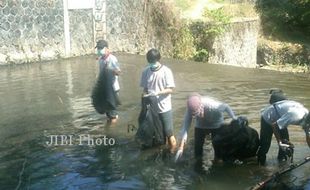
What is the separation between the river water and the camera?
8453mm

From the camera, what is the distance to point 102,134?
432 inches

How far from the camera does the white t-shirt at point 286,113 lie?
7777mm

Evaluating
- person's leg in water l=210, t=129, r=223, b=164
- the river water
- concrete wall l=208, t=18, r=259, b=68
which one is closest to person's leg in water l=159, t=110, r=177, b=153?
the river water

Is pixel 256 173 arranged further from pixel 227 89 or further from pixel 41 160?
pixel 227 89

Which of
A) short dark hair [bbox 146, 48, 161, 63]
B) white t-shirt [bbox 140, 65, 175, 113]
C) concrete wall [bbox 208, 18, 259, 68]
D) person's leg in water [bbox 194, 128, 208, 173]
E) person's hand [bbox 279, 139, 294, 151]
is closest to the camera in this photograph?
person's hand [bbox 279, 139, 294, 151]

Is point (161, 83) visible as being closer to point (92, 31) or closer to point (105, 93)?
point (105, 93)

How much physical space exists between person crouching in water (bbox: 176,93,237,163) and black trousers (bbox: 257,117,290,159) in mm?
540

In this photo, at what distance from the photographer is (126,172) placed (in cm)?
880

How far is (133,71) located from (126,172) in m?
10.4

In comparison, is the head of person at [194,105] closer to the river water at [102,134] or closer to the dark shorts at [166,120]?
the river water at [102,134]

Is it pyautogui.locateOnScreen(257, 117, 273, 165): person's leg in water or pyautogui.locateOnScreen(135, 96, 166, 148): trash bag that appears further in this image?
pyautogui.locateOnScreen(135, 96, 166, 148): trash bag

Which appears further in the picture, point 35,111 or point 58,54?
point 58,54

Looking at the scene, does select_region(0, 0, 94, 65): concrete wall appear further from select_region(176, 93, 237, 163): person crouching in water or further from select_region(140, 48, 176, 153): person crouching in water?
select_region(176, 93, 237, 163): person crouching in water

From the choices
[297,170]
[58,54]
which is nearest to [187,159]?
[297,170]
